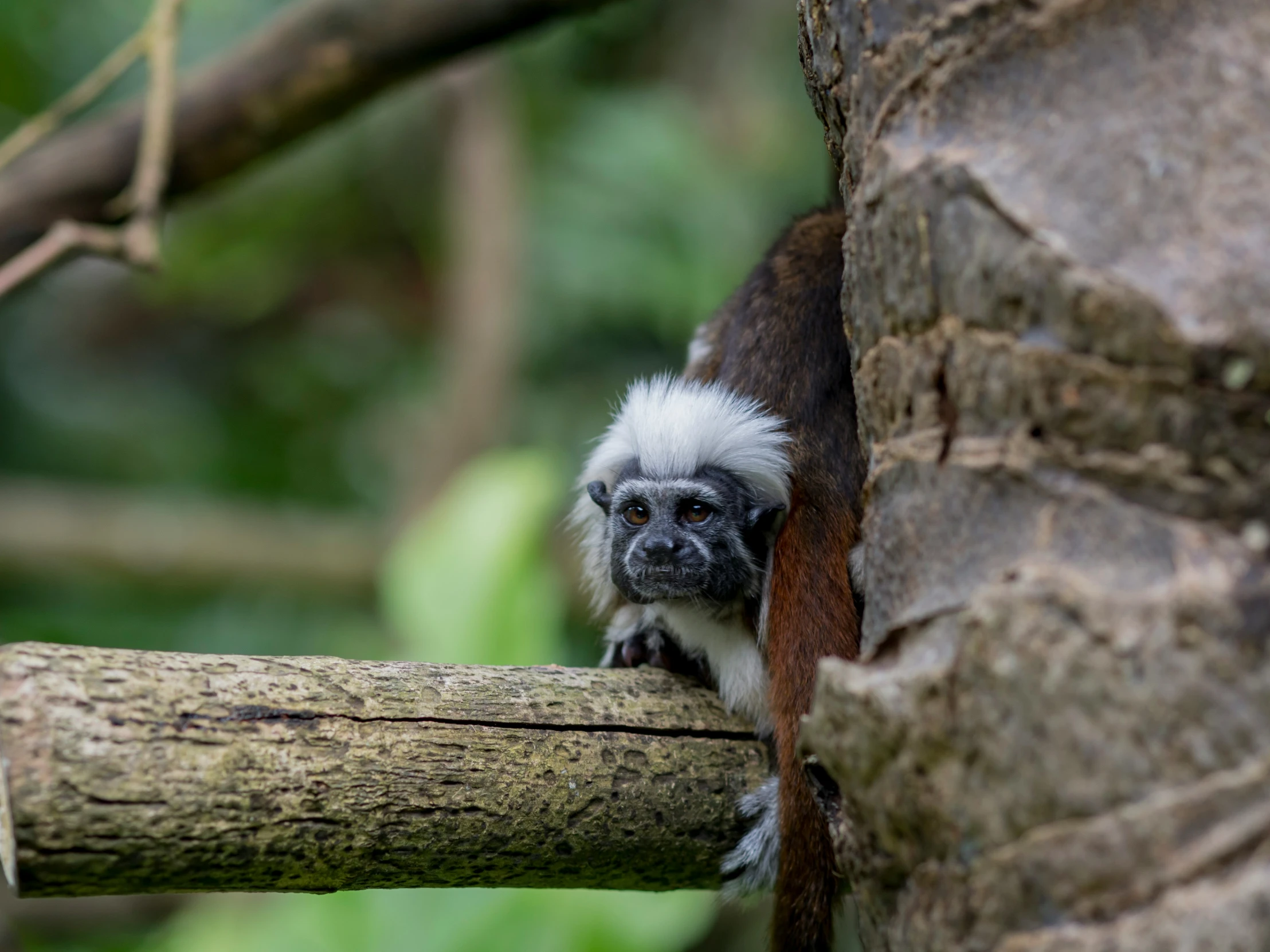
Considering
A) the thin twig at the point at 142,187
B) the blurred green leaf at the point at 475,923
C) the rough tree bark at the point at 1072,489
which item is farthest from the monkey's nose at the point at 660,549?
the thin twig at the point at 142,187

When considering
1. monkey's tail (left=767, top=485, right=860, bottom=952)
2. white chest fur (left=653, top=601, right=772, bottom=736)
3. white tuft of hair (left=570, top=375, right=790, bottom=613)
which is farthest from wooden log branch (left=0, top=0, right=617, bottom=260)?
monkey's tail (left=767, top=485, right=860, bottom=952)

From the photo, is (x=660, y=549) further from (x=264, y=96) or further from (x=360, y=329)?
(x=360, y=329)

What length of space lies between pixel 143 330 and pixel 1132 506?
6969 millimetres

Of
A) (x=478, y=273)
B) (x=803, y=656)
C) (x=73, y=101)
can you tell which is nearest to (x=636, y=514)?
(x=803, y=656)

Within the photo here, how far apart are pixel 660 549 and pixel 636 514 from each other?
162mm

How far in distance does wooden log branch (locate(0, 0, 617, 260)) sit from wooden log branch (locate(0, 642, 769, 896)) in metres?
1.97

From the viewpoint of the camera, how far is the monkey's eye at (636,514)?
7.59 feet

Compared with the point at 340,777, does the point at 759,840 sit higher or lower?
lower

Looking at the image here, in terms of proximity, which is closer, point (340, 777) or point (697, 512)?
point (340, 777)

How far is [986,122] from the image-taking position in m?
1.25

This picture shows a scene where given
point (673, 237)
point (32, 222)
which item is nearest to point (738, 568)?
point (32, 222)

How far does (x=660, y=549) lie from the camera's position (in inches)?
86.0

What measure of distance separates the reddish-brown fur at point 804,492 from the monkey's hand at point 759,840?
0.06 m

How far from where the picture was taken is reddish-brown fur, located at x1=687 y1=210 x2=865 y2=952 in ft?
5.64
